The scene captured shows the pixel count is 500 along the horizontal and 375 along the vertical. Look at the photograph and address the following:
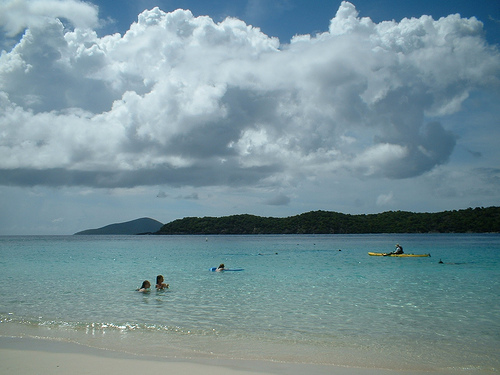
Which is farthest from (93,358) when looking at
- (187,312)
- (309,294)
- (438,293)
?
(438,293)

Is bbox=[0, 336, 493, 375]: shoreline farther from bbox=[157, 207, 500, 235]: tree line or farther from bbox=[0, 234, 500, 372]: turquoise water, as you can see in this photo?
bbox=[157, 207, 500, 235]: tree line

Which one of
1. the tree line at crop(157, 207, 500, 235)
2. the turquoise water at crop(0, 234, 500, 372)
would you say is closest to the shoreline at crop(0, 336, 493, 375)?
the turquoise water at crop(0, 234, 500, 372)

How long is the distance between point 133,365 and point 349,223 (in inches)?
6403

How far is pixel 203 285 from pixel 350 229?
148m

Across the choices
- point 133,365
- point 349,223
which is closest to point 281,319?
point 133,365

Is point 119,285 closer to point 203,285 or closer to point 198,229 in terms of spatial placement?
point 203,285

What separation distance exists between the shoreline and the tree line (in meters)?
147

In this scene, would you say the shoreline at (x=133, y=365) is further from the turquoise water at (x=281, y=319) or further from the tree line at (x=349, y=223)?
the tree line at (x=349, y=223)

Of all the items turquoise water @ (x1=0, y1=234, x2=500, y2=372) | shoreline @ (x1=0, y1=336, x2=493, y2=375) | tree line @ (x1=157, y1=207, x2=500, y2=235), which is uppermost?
tree line @ (x1=157, y1=207, x2=500, y2=235)

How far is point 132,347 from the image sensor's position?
29.4 ft

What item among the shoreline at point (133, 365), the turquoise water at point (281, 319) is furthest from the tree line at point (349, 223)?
the shoreline at point (133, 365)

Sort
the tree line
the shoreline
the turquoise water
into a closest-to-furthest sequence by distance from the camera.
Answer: the shoreline, the turquoise water, the tree line

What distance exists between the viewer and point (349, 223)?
6447 inches

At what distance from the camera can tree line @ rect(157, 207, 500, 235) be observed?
139000mm
